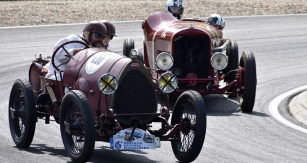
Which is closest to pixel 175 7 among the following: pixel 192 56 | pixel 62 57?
pixel 192 56

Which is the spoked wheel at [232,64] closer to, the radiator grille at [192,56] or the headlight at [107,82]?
the radiator grille at [192,56]

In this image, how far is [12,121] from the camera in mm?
9289

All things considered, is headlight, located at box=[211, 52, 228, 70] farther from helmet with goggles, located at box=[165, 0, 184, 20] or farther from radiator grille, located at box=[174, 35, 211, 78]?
helmet with goggles, located at box=[165, 0, 184, 20]

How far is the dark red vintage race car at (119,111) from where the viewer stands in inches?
300

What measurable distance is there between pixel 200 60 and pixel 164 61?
882 mm

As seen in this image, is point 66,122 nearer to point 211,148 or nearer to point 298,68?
point 211,148

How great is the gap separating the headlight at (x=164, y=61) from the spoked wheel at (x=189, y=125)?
13.4 ft

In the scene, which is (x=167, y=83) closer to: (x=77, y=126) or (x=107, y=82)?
(x=107, y=82)

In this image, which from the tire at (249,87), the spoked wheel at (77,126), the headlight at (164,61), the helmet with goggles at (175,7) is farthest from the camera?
the helmet with goggles at (175,7)

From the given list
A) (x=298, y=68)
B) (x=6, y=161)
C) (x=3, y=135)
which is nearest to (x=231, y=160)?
(x=6, y=161)

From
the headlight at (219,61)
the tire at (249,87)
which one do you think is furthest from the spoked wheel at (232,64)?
the tire at (249,87)

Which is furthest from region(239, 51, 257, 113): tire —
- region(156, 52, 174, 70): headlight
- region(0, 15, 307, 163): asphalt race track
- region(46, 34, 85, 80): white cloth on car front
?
region(46, 34, 85, 80): white cloth on car front

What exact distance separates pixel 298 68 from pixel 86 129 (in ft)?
35.2

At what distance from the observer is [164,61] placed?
12344mm
